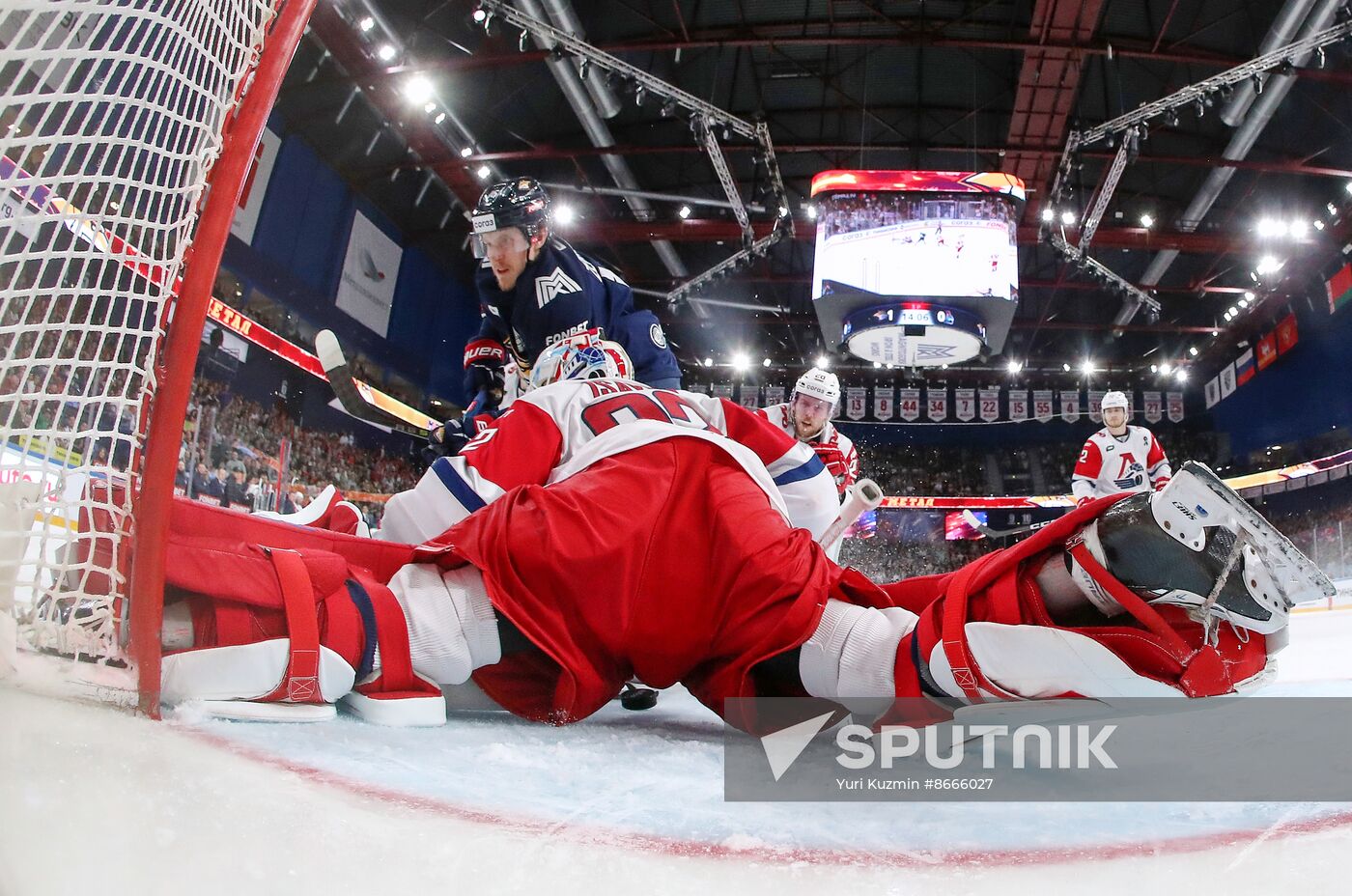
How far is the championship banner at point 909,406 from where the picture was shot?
18.1 meters

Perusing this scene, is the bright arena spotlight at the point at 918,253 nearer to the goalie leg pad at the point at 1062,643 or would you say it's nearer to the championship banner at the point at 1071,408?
the championship banner at the point at 1071,408

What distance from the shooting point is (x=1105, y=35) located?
9.53 meters

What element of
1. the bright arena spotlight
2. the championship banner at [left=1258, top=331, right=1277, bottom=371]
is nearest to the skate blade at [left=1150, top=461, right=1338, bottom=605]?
the bright arena spotlight

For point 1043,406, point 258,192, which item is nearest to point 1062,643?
point 258,192

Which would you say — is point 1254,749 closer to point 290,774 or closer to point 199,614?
point 290,774

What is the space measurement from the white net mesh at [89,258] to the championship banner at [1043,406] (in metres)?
18.5

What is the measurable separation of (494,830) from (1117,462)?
6.12 m

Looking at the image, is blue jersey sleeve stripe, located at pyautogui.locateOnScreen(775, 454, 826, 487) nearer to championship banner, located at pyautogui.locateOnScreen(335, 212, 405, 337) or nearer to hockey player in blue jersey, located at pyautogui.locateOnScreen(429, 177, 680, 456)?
hockey player in blue jersey, located at pyautogui.locateOnScreen(429, 177, 680, 456)

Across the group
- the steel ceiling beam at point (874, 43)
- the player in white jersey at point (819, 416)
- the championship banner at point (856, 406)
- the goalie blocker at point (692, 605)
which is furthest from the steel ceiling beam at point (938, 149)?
the goalie blocker at point (692, 605)

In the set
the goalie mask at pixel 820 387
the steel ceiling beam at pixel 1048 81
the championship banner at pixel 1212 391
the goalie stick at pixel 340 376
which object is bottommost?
the goalie stick at pixel 340 376

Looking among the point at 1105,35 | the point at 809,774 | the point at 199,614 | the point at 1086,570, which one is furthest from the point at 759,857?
the point at 1105,35

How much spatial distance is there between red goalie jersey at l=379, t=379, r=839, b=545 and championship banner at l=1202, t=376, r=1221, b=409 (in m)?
18.5

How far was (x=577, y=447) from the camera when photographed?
4.43ft

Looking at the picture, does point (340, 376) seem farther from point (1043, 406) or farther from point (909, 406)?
point (1043, 406)
